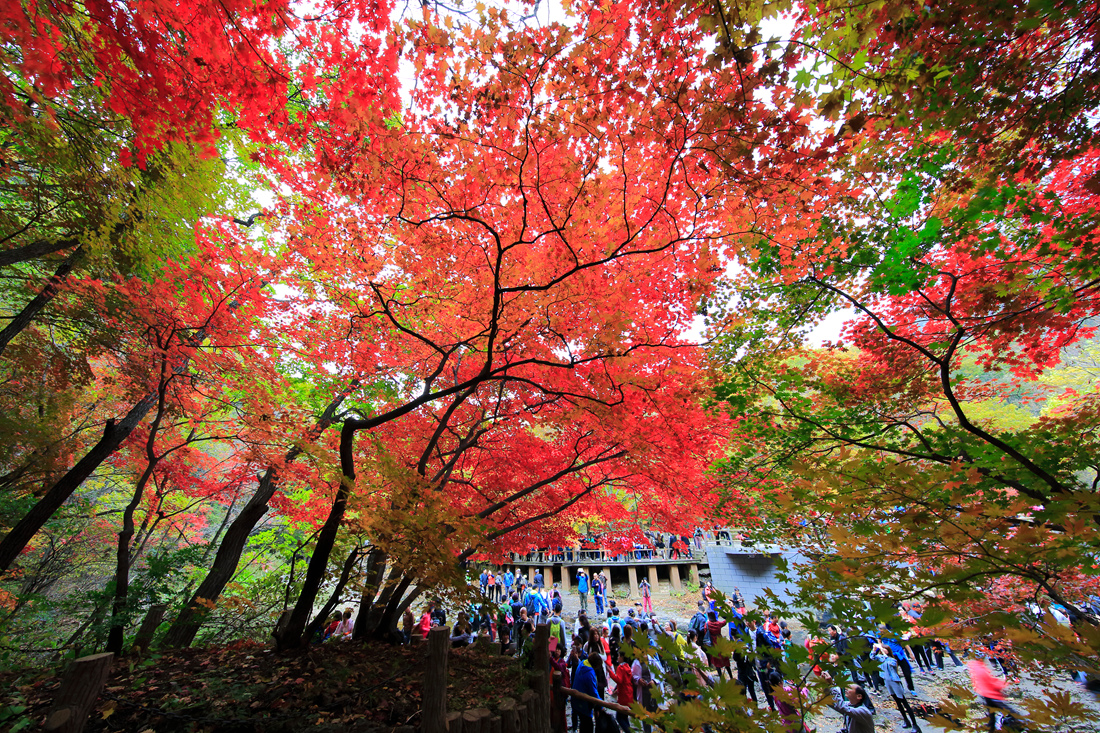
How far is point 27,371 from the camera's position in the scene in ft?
23.2

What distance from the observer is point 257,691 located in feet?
12.8

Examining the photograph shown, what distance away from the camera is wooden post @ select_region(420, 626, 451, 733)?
3309 mm

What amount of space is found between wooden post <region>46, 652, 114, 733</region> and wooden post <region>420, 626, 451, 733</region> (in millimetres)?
2089

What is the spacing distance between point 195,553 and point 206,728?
5.04 m

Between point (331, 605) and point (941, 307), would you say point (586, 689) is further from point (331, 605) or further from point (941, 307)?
point (941, 307)


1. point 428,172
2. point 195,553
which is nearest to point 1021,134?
point 428,172

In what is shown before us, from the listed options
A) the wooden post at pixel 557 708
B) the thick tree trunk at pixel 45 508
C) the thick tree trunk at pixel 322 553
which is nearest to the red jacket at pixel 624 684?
the wooden post at pixel 557 708

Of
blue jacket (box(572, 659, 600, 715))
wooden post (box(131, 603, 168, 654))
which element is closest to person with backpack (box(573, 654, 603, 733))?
blue jacket (box(572, 659, 600, 715))

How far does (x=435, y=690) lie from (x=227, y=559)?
6.61 metres

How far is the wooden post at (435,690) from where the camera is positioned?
331cm

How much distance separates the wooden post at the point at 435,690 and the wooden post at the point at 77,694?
2.09m

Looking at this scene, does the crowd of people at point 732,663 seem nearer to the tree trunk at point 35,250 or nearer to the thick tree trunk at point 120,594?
the thick tree trunk at point 120,594

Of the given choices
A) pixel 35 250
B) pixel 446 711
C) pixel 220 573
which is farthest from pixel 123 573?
pixel 446 711

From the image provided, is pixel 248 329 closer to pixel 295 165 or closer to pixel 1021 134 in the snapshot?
pixel 295 165
